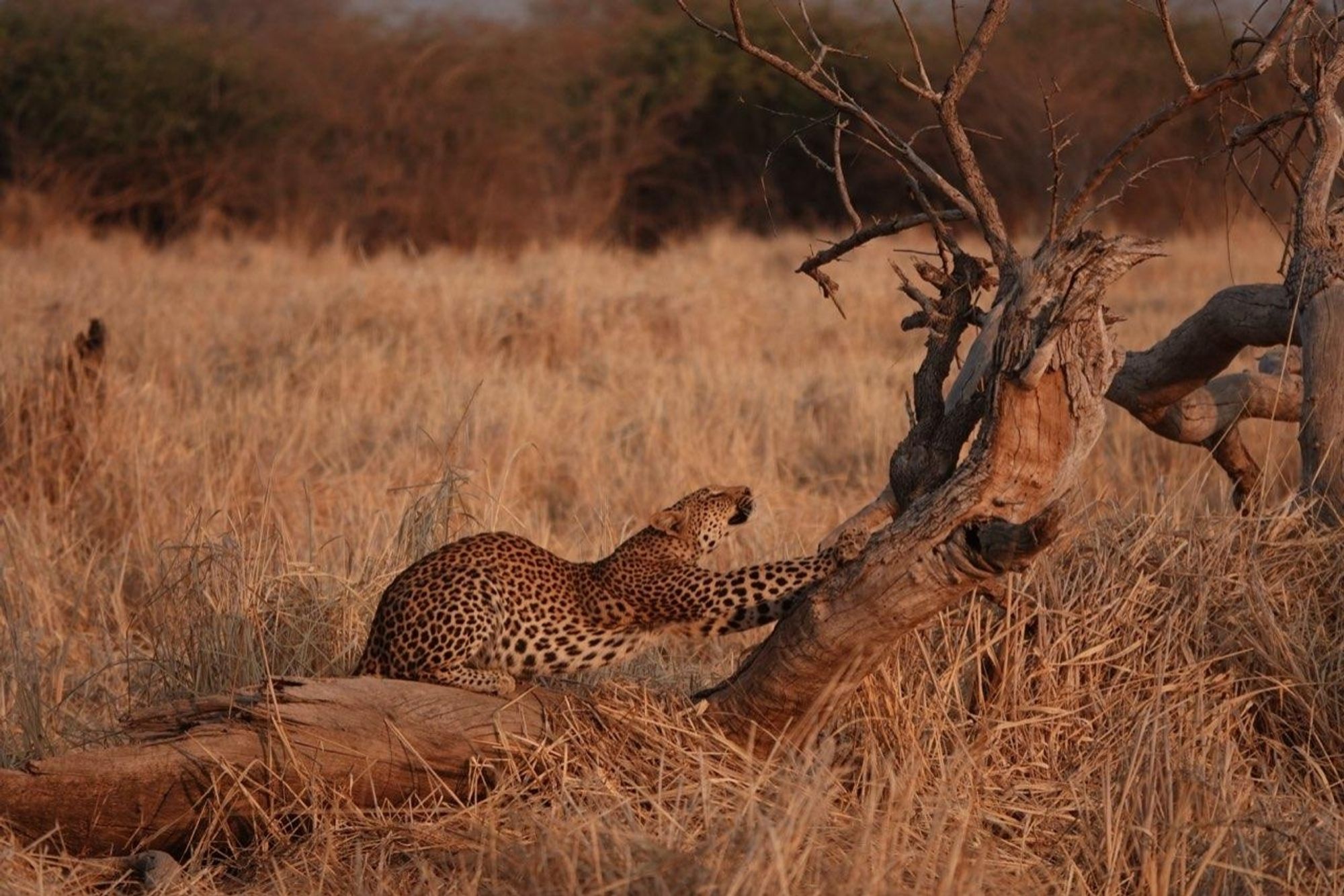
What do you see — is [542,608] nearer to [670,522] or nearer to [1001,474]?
[670,522]

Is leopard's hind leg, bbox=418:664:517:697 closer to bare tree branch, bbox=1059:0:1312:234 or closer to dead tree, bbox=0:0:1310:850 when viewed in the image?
dead tree, bbox=0:0:1310:850

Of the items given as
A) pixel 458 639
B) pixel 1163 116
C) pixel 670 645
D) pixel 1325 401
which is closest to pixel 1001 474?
pixel 1163 116

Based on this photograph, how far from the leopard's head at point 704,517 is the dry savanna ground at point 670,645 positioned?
15.9 inches

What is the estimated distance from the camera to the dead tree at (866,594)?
3.43m

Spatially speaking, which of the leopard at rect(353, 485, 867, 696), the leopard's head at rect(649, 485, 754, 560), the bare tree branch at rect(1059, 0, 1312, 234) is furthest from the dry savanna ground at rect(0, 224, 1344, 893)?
the bare tree branch at rect(1059, 0, 1312, 234)

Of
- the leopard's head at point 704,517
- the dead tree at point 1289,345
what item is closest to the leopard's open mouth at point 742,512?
the leopard's head at point 704,517

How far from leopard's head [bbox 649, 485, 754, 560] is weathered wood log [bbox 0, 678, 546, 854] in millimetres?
925

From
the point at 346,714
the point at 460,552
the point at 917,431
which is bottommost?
the point at 346,714

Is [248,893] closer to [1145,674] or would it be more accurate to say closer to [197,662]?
[197,662]

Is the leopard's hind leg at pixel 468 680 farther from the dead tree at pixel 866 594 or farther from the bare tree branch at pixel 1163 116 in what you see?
the bare tree branch at pixel 1163 116

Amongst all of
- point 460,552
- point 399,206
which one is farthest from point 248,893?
point 399,206

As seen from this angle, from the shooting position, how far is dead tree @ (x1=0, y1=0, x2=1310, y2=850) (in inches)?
135

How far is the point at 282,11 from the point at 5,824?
2794cm

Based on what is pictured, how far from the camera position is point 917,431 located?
161 inches
